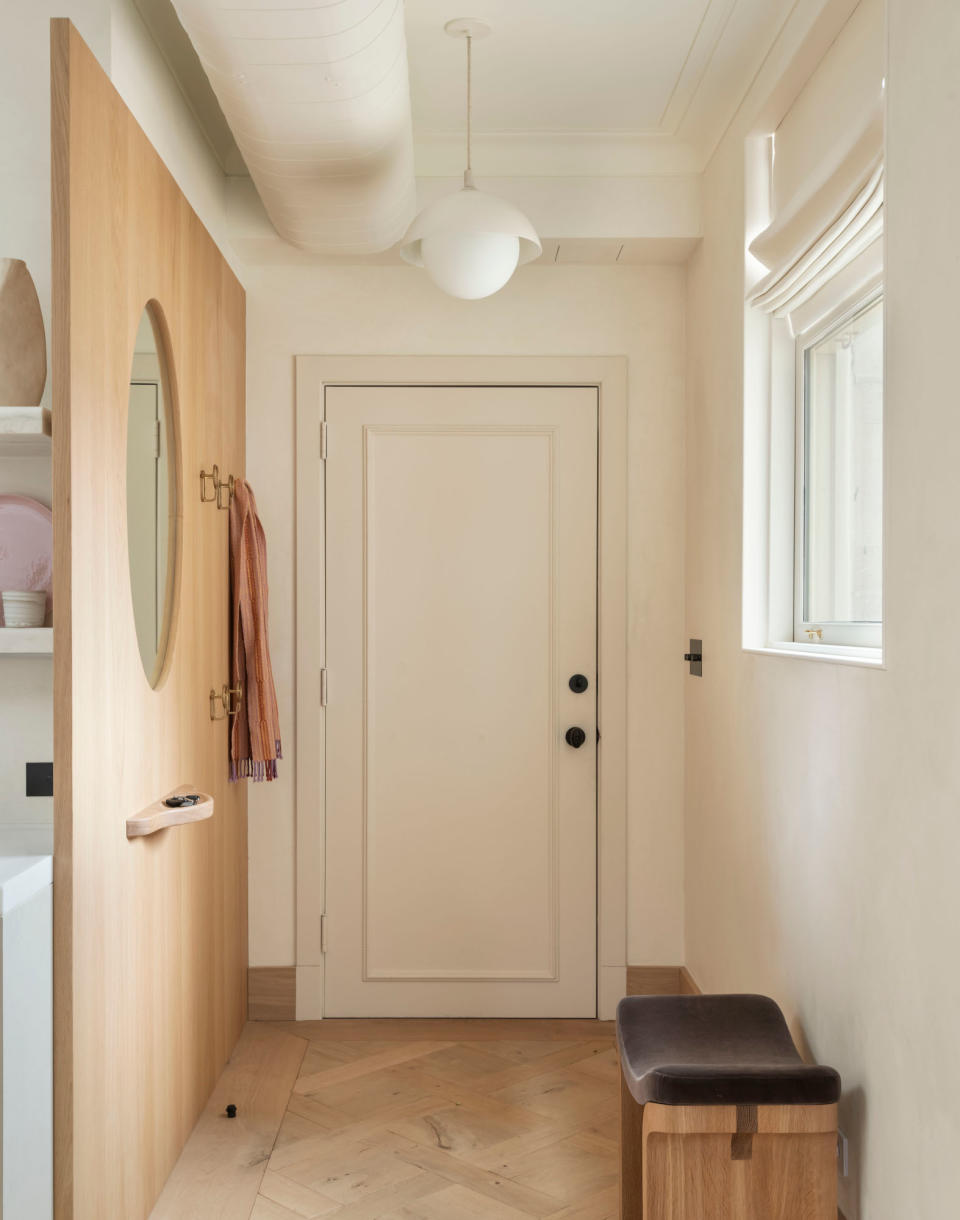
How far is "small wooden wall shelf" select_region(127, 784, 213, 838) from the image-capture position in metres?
1.98

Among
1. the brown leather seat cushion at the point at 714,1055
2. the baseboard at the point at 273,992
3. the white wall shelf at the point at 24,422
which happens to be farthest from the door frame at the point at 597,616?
the white wall shelf at the point at 24,422

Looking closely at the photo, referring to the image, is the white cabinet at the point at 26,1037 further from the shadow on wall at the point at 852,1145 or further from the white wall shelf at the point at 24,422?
the shadow on wall at the point at 852,1145

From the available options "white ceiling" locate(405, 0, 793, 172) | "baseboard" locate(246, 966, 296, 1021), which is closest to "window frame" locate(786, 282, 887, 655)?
"white ceiling" locate(405, 0, 793, 172)

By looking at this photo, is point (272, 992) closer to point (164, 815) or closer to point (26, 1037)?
point (164, 815)

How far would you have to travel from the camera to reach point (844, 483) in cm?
220

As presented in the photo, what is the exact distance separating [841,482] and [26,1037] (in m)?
1.85

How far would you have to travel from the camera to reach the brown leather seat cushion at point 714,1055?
1.65m

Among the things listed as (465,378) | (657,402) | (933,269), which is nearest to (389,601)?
(465,378)

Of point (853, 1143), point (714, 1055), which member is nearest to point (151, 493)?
point (714, 1055)

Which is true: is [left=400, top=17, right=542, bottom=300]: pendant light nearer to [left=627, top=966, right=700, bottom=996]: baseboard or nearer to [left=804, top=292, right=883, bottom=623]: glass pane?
[left=804, top=292, right=883, bottom=623]: glass pane

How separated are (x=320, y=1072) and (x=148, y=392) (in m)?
1.85

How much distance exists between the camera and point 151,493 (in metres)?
2.19

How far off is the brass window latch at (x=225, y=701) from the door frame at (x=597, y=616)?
0.31m

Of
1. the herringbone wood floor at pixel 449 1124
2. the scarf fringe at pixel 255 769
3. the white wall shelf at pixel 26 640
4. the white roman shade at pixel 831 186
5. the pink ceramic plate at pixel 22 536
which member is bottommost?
the herringbone wood floor at pixel 449 1124
